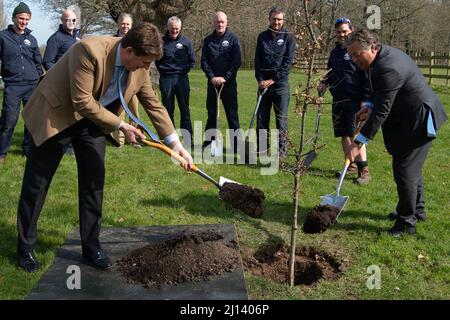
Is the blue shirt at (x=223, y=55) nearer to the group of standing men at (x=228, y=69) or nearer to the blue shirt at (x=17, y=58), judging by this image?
the group of standing men at (x=228, y=69)

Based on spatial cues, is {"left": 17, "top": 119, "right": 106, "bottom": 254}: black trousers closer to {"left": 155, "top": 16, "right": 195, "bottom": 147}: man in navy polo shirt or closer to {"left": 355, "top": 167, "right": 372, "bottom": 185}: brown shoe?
{"left": 355, "top": 167, "right": 372, "bottom": 185}: brown shoe

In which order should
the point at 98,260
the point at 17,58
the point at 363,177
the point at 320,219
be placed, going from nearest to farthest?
the point at 98,260, the point at 320,219, the point at 363,177, the point at 17,58

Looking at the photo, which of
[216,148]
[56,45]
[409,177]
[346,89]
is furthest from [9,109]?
[409,177]

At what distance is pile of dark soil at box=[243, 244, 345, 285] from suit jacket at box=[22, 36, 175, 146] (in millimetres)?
1830

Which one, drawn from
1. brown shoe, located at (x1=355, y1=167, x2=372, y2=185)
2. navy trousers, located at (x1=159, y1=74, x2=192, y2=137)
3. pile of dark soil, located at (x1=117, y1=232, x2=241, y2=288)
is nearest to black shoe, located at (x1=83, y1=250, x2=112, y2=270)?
pile of dark soil, located at (x1=117, y1=232, x2=241, y2=288)

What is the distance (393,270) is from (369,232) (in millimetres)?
908

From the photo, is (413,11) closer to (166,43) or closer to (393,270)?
(166,43)

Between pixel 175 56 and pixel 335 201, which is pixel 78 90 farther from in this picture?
pixel 175 56

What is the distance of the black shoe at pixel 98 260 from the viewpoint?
4.34 m

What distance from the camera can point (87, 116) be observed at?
3.86 meters

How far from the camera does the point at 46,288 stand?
155 inches

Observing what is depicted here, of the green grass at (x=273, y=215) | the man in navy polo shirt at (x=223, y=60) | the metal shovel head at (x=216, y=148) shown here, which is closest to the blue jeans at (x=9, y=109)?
the green grass at (x=273, y=215)

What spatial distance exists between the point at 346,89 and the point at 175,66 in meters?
3.35
